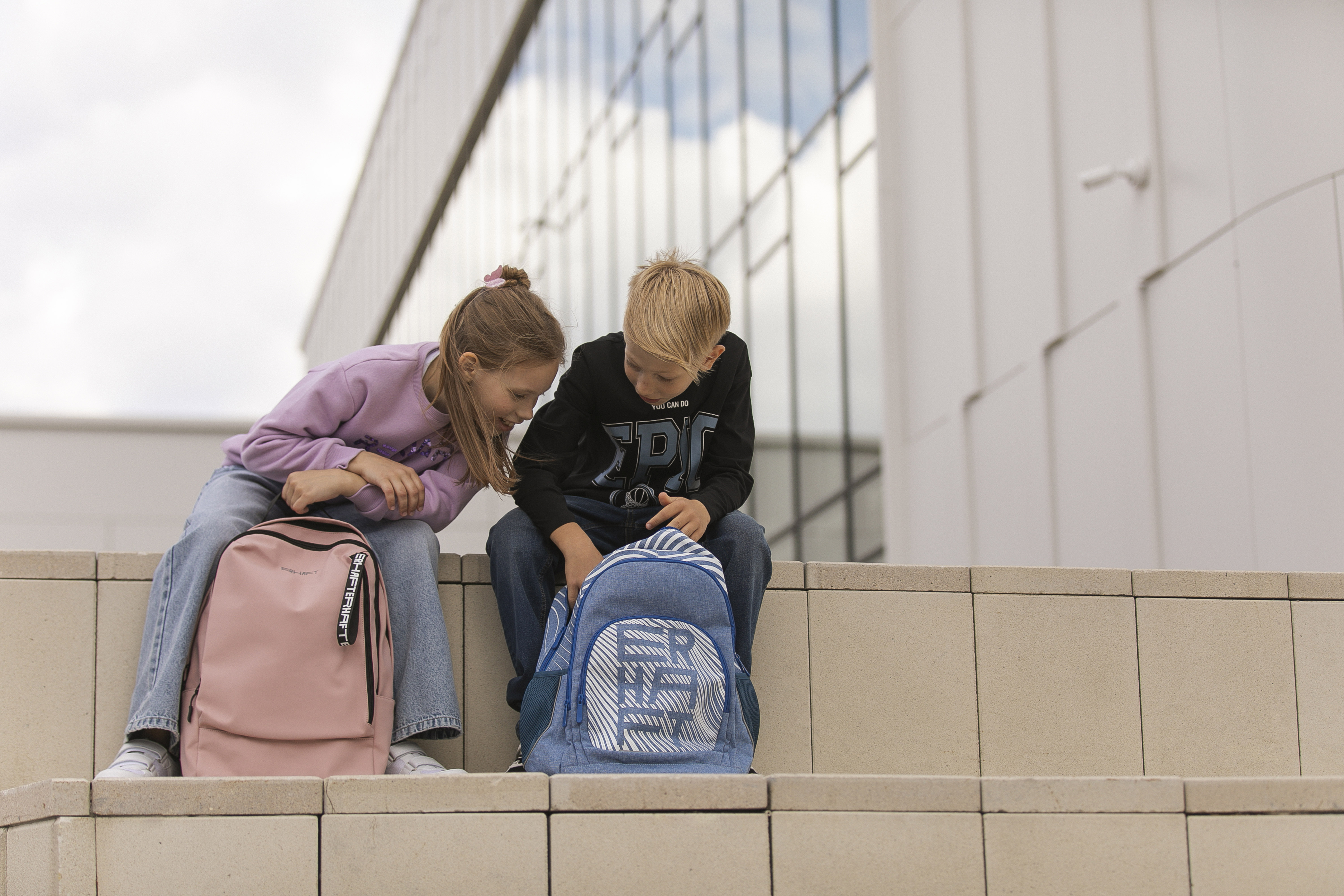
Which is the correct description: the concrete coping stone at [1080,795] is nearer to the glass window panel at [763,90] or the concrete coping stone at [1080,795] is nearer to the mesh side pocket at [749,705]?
the mesh side pocket at [749,705]

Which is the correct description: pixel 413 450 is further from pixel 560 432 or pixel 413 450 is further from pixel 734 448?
pixel 734 448

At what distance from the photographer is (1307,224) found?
591cm

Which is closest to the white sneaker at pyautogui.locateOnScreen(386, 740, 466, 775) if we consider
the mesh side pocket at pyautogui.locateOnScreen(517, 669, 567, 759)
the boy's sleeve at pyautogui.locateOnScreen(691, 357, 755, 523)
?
the mesh side pocket at pyautogui.locateOnScreen(517, 669, 567, 759)

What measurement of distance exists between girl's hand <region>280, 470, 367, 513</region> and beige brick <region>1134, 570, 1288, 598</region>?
2317 mm

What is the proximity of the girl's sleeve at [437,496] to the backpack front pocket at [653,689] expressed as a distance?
669mm

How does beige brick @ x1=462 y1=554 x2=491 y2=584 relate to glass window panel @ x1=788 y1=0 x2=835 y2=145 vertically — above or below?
below

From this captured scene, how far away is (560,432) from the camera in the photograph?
3.80m

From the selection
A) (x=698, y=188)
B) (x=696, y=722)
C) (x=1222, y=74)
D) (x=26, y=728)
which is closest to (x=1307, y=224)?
(x=1222, y=74)

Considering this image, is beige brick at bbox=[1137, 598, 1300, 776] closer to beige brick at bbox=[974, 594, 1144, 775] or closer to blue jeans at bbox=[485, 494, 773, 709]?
beige brick at bbox=[974, 594, 1144, 775]

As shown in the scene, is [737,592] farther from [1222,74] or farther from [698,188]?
[698,188]

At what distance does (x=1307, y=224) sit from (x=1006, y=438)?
290 cm

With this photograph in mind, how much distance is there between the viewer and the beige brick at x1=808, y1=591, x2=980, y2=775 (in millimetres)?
3820

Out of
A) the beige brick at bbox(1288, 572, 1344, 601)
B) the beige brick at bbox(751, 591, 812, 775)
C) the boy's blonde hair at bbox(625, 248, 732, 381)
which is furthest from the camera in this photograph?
the beige brick at bbox(1288, 572, 1344, 601)

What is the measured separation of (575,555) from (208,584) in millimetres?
919
